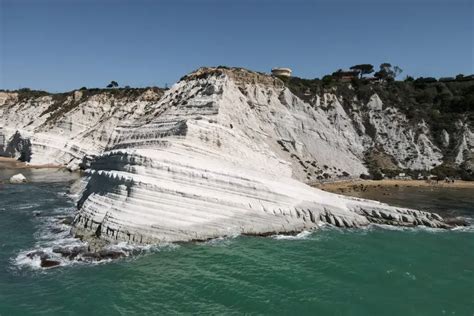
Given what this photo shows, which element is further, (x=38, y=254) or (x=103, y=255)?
(x=38, y=254)

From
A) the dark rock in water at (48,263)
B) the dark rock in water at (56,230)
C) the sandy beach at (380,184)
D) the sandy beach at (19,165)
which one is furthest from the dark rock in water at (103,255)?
the sandy beach at (19,165)

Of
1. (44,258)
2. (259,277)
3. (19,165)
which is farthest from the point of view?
(19,165)

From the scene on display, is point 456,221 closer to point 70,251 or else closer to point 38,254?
point 70,251

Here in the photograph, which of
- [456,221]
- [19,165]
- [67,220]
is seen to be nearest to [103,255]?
[67,220]

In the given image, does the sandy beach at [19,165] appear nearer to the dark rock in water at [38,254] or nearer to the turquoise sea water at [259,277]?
the turquoise sea water at [259,277]

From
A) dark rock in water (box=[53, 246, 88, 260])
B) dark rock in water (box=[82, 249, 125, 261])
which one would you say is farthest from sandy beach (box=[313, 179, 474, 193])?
dark rock in water (box=[53, 246, 88, 260])

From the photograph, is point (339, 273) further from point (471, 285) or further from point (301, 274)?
point (471, 285)
